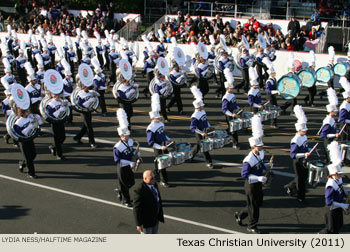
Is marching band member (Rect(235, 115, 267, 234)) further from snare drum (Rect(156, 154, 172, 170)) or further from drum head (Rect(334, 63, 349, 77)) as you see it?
drum head (Rect(334, 63, 349, 77))

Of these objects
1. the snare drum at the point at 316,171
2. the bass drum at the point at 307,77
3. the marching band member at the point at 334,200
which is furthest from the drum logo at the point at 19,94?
the bass drum at the point at 307,77

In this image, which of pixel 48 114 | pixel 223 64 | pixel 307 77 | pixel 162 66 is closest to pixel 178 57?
pixel 162 66

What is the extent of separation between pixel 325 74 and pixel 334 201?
10.8 m

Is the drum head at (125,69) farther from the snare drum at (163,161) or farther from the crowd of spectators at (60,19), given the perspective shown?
the crowd of spectators at (60,19)

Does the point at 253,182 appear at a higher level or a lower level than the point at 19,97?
lower

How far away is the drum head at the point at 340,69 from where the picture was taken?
1898 cm

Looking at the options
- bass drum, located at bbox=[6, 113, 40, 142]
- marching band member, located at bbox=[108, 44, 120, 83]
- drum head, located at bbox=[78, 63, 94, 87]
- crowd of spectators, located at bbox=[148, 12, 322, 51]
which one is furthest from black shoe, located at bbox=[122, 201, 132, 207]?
crowd of spectators, located at bbox=[148, 12, 322, 51]

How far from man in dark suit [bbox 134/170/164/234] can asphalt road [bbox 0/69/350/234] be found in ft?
5.23

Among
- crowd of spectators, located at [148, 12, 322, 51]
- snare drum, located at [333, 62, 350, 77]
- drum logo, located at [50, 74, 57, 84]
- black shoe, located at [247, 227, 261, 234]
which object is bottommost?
black shoe, located at [247, 227, 261, 234]

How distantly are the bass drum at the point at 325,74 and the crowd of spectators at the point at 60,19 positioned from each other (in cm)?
1495

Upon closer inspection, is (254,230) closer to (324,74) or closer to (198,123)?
(198,123)

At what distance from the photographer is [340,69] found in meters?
19.0

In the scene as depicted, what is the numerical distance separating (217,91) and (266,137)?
16.4ft

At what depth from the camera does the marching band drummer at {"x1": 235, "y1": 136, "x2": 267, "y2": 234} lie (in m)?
9.16
